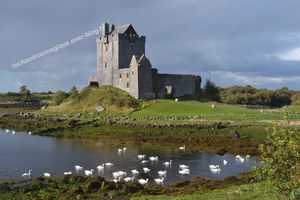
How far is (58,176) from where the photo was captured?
88.8 feet

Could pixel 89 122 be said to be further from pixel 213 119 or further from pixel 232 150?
pixel 232 150

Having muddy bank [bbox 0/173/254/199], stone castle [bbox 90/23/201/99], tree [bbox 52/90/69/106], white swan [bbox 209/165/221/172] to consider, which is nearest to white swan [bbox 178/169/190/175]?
white swan [bbox 209/165/221/172]

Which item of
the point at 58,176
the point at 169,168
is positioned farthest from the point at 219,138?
the point at 58,176

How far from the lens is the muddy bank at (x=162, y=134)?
126 feet

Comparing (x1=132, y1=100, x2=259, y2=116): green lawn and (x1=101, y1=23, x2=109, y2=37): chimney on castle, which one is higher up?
(x1=101, y1=23, x2=109, y2=37): chimney on castle

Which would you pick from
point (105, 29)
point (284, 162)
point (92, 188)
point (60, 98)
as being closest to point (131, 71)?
point (105, 29)

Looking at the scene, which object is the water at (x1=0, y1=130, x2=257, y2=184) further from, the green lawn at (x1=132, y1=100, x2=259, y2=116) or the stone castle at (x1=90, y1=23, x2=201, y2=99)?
the stone castle at (x1=90, y1=23, x2=201, y2=99)

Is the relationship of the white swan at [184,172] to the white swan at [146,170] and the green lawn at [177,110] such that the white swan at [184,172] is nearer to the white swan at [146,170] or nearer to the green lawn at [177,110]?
the white swan at [146,170]

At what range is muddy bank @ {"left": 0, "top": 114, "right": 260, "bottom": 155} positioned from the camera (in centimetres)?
3847

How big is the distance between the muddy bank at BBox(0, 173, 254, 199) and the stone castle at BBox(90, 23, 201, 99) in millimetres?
47687

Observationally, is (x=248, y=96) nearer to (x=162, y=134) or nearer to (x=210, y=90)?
(x=210, y=90)

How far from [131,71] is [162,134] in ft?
90.9

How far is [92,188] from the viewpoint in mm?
21984

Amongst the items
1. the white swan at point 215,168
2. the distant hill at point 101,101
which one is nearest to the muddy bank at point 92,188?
the white swan at point 215,168
